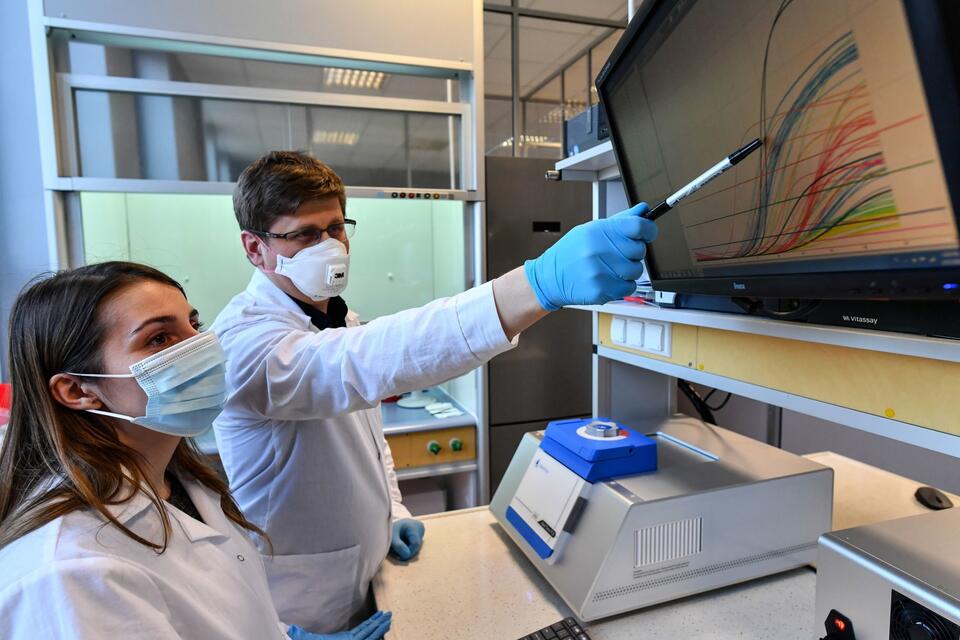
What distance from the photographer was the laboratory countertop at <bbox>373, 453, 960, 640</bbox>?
86 centimetres

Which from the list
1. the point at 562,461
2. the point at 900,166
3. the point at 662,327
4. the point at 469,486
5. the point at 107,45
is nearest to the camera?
the point at 900,166

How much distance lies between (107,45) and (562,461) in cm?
205

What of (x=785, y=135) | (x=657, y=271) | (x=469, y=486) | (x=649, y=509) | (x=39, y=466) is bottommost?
(x=469, y=486)

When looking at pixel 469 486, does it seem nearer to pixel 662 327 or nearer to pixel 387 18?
pixel 662 327

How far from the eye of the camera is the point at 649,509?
85 centimetres

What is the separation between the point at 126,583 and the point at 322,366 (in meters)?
0.40

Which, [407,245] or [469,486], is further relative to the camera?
[407,245]

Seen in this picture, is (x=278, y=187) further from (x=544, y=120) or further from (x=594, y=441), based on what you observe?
(x=544, y=120)

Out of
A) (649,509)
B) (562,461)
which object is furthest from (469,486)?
(649,509)

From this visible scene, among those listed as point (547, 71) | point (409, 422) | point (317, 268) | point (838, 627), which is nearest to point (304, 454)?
point (317, 268)

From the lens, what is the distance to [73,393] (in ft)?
2.32

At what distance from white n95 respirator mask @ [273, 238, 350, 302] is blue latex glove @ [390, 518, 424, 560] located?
0.57 meters

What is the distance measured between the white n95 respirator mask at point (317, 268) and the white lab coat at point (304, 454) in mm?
50

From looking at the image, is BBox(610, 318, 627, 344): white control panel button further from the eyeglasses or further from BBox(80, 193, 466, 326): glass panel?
BBox(80, 193, 466, 326): glass panel
